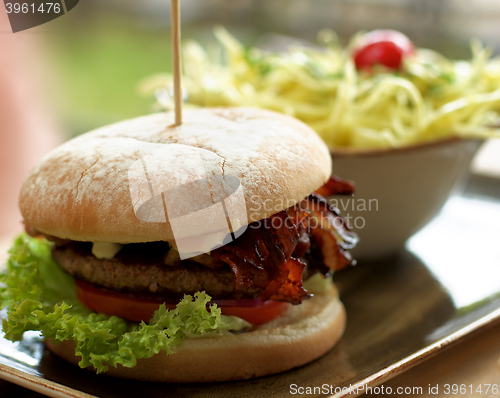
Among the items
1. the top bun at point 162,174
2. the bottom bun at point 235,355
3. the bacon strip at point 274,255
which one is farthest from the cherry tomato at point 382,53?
the bottom bun at point 235,355

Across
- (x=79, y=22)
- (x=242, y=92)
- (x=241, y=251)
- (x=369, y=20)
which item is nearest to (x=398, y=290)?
(x=241, y=251)

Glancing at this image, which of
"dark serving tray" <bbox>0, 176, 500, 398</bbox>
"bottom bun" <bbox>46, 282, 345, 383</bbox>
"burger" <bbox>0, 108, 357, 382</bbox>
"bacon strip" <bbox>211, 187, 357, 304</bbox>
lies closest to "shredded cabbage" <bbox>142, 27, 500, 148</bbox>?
"dark serving tray" <bbox>0, 176, 500, 398</bbox>

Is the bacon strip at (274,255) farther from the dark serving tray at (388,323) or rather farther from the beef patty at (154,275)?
the dark serving tray at (388,323)

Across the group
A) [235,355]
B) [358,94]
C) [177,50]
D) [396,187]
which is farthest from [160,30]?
[235,355]

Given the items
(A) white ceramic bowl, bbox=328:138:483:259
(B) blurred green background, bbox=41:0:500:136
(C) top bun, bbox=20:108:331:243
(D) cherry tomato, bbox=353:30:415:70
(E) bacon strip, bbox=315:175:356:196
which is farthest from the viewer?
(B) blurred green background, bbox=41:0:500:136

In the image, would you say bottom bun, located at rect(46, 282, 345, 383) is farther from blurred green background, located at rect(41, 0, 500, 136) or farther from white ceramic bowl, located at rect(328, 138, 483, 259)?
blurred green background, located at rect(41, 0, 500, 136)

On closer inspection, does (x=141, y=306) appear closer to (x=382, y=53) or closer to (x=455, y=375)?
(x=455, y=375)
